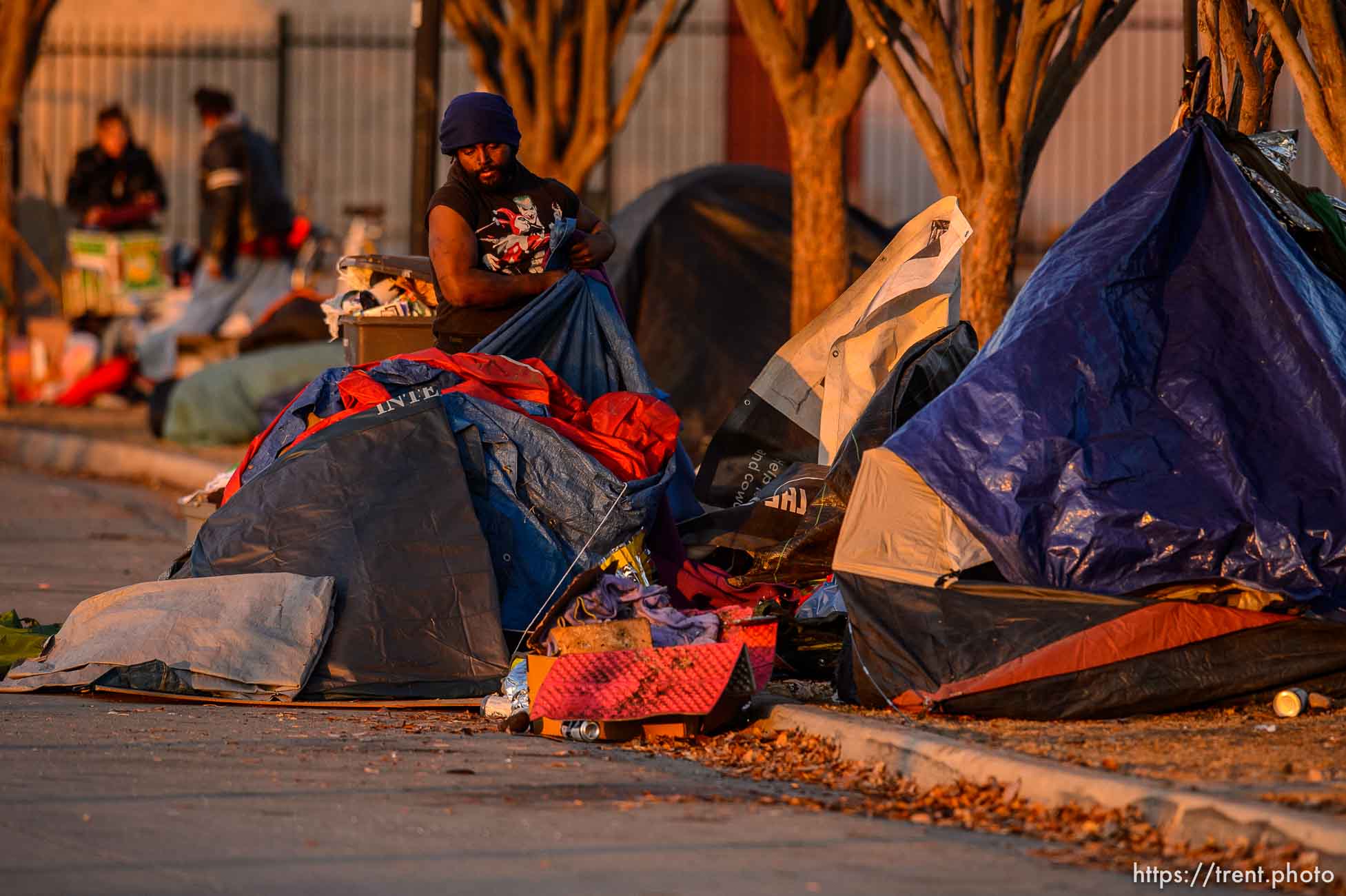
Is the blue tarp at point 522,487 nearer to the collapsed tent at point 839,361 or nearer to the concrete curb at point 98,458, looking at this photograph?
the collapsed tent at point 839,361

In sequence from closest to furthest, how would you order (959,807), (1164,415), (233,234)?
(959,807), (1164,415), (233,234)

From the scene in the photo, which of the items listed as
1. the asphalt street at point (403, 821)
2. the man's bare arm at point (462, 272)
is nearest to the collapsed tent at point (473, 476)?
the man's bare arm at point (462, 272)

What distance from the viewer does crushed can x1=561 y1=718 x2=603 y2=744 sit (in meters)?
5.86

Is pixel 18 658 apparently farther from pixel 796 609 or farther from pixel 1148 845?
pixel 1148 845

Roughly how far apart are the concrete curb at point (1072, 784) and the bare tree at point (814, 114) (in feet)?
19.3

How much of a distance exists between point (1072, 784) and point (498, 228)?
141 inches

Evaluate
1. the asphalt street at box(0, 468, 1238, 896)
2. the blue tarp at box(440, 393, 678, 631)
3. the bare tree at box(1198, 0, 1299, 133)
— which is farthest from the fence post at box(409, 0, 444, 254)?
the asphalt street at box(0, 468, 1238, 896)

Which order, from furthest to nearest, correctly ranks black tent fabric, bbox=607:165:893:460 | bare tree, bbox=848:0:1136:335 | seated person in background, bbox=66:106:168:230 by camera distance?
seated person in background, bbox=66:106:168:230, black tent fabric, bbox=607:165:893:460, bare tree, bbox=848:0:1136:335

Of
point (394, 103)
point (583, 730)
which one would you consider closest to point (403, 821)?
point (583, 730)

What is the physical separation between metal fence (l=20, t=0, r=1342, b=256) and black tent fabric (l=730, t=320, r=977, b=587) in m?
15.3

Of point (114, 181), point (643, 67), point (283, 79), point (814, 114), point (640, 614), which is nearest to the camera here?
point (640, 614)

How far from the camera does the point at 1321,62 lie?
7156 millimetres

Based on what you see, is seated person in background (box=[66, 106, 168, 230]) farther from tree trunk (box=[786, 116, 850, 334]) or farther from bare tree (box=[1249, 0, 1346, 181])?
bare tree (box=[1249, 0, 1346, 181])

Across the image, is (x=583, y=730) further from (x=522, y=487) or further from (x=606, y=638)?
(x=522, y=487)
